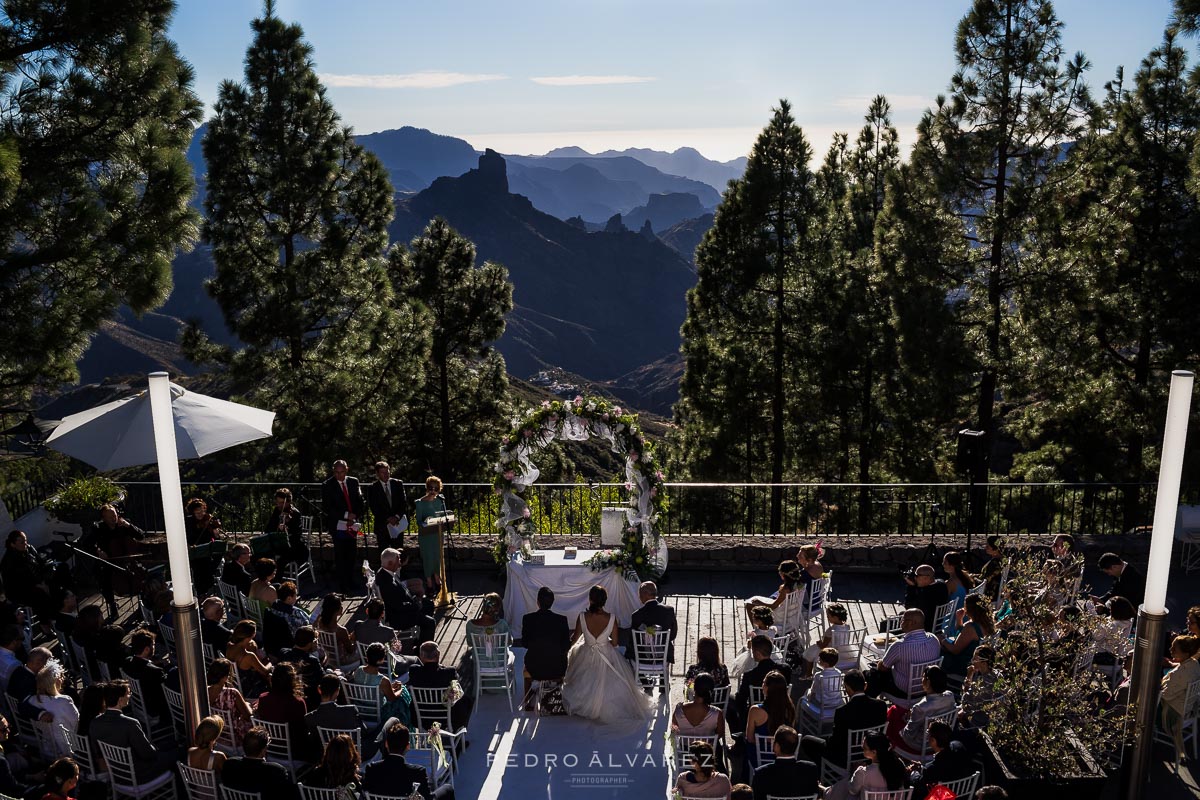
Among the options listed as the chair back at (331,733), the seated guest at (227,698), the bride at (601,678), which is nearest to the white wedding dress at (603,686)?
the bride at (601,678)

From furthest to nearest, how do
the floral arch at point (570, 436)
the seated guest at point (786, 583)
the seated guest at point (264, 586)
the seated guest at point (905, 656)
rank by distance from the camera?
the floral arch at point (570, 436), the seated guest at point (786, 583), the seated guest at point (264, 586), the seated guest at point (905, 656)

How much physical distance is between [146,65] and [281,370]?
9225 millimetres

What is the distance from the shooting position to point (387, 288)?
21594 mm

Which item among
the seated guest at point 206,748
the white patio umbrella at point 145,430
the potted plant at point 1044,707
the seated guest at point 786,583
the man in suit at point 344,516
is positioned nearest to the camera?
the seated guest at point 206,748

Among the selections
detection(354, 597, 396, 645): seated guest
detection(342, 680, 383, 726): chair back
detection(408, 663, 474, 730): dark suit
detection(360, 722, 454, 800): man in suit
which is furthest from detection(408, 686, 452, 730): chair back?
detection(360, 722, 454, 800): man in suit

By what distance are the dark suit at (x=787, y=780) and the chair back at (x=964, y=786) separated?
889mm

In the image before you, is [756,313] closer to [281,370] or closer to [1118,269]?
[1118,269]

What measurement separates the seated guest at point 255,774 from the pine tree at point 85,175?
6.98 m

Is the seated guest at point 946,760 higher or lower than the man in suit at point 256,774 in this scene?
higher

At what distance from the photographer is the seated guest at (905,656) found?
8047 millimetres

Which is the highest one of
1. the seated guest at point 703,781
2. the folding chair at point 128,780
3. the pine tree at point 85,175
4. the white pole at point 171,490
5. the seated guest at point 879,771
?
the pine tree at point 85,175

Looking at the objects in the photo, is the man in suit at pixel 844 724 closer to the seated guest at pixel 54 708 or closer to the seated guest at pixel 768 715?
the seated guest at pixel 768 715

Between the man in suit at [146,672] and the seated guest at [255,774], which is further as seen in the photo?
the man in suit at [146,672]

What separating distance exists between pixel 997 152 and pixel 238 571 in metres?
15.7
